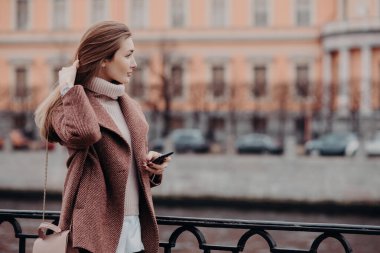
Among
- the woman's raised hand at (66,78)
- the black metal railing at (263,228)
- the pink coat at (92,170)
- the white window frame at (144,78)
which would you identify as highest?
the woman's raised hand at (66,78)

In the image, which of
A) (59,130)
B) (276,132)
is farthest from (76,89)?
(276,132)

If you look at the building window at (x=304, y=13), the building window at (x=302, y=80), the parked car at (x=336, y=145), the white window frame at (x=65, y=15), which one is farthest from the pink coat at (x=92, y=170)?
the white window frame at (x=65, y=15)

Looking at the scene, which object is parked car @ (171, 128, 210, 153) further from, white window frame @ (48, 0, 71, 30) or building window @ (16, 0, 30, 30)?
building window @ (16, 0, 30, 30)

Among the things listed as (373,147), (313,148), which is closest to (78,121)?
(373,147)

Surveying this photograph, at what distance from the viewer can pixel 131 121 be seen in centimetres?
322

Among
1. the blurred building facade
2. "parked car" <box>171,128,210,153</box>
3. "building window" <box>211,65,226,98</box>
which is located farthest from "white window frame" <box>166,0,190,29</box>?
"parked car" <box>171,128,210,153</box>

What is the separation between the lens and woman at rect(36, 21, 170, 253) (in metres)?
3.00

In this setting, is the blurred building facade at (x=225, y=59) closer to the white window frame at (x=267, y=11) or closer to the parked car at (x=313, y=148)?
the white window frame at (x=267, y=11)

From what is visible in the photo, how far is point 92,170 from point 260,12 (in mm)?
35636

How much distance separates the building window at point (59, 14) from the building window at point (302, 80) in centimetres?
1234

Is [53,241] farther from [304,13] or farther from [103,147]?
[304,13]

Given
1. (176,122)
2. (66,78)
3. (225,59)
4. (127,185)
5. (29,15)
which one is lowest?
(176,122)

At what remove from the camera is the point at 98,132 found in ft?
9.75

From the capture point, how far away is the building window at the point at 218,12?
125 ft
